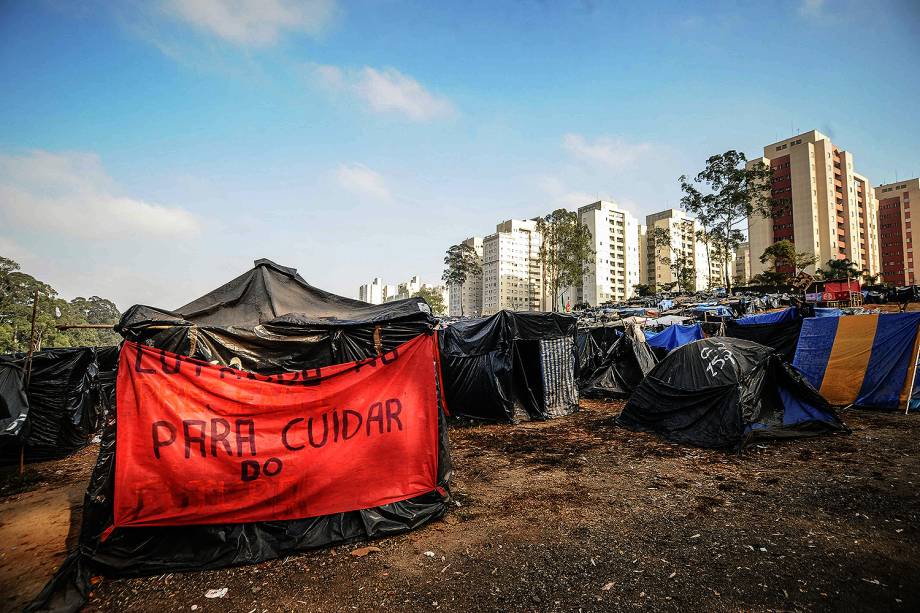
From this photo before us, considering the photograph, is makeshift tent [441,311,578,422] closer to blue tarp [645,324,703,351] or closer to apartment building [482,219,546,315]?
blue tarp [645,324,703,351]

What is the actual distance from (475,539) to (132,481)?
129 inches

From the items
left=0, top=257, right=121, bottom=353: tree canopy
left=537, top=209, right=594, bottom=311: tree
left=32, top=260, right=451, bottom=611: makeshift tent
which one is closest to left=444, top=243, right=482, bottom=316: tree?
left=537, top=209, right=594, bottom=311: tree

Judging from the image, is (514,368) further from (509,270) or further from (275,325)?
(509,270)

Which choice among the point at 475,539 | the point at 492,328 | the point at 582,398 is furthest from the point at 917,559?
the point at 582,398

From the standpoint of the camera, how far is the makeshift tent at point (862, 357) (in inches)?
327

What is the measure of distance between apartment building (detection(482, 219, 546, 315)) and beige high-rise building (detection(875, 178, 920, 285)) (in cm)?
7698

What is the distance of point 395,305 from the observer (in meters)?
5.72

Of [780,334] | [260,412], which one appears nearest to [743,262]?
[780,334]

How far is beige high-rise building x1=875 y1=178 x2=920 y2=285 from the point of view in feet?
274

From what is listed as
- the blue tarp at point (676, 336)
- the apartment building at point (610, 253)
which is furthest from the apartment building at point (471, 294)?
the blue tarp at point (676, 336)

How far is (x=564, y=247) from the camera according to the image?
176ft

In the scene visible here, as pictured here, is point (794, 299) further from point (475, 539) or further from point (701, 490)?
point (475, 539)

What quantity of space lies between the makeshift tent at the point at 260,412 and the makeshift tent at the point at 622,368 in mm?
8852

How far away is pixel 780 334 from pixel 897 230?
119690 mm
